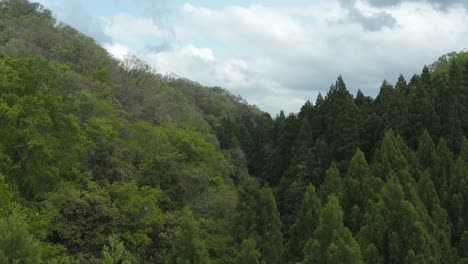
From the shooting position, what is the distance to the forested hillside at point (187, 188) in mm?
25703

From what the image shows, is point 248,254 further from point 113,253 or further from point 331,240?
point 113,253

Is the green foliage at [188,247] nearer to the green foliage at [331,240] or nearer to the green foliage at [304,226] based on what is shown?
the green foliage at [331,240]

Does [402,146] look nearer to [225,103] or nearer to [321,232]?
[321,232]

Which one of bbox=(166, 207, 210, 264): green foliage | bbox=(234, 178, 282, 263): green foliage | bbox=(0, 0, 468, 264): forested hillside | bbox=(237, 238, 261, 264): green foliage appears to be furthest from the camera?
bbox=(234, 178, 282, 263): green foliage

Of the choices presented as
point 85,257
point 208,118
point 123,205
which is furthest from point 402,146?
point 208,118

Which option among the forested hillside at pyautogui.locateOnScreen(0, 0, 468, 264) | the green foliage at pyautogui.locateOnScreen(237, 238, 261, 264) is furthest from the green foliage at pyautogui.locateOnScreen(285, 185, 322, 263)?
the green foliage at pyautogui.locateOnScreen(237, 238, 261, 264)

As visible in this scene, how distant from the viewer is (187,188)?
36594 mm

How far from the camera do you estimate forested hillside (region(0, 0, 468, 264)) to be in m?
25.7

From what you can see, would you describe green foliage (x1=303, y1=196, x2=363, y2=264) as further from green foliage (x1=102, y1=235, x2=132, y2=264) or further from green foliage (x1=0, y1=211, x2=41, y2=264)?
green foliage (x1=0, y1=211, x2=41, y2=264)

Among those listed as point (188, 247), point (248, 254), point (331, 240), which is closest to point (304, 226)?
point (248, 254)

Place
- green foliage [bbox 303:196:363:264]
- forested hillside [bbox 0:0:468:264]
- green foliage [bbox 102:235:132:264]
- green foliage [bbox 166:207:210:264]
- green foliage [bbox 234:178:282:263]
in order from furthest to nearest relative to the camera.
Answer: green foliage [bbox 234:178:282:263] < green foliage [bbox 166:207:210:264] < forested hillside [bbox 0:0:468:264] < green foliage [bbox 303:196:363:264] < green foliage [bbox 102:235:132:264]

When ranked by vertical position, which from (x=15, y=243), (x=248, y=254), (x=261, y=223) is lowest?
(x=248, y=254)

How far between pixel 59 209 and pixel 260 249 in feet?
36.2

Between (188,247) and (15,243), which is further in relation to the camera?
(188,247)
